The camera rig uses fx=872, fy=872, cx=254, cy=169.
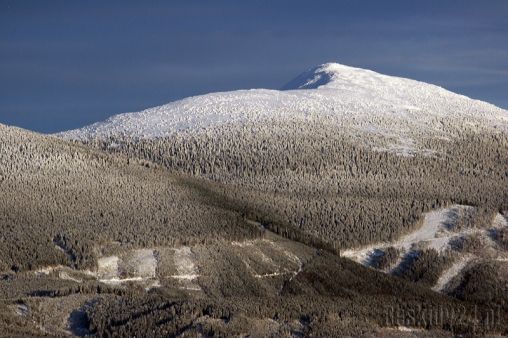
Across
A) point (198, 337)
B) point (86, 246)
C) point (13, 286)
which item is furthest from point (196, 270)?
point (198, 337)

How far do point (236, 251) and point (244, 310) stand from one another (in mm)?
66585

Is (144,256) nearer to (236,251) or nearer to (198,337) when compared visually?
(236,251)

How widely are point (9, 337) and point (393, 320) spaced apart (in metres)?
57.7

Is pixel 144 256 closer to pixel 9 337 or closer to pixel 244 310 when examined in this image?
pixel 244 310

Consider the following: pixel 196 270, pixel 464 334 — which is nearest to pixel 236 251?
pixel 196 270

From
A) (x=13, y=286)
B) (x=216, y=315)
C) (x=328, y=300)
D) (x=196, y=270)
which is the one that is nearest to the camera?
(x=216, y=315)

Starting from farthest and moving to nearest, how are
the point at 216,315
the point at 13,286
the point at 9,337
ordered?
the point at 13,286 < the point at 216,315 < the point at 9,337

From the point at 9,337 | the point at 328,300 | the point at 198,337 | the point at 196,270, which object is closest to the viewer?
the point at 9,337

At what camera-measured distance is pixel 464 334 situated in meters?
131

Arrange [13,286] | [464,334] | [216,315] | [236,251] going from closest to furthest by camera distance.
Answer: [216,315] < [464,334] < [13,286] < [236,251]

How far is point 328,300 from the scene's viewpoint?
16238 cm

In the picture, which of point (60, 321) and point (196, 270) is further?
point (196, 270)

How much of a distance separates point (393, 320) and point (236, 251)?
65.8 metres

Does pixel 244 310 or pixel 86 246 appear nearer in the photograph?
pixel 244 310
